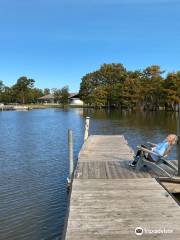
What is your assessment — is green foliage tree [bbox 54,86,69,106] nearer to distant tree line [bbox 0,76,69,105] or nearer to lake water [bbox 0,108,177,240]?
distant tree line [bbox 0,76,69,105]

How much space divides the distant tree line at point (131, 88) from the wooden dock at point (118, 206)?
209 ft

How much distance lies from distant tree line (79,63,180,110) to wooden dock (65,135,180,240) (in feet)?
209

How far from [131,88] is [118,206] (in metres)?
80.7

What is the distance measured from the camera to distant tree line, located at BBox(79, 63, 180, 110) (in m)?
76.3

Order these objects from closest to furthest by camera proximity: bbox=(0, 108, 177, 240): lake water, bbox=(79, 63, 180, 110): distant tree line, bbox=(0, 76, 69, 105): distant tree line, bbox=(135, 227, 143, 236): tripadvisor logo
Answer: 1. bbox=(135, 227, 143, 236): tripadvisor logo
2. bbox=(0, 108, 177, 240): lake water
3. bbox=(79, 63, 180, 110): distant tree line
4. bbox=(0, 76, 69, 105): distant tree line

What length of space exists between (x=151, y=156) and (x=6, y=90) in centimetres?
14244

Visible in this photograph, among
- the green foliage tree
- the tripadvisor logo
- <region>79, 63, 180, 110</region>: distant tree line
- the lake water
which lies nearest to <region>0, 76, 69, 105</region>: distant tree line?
the green foliage tree

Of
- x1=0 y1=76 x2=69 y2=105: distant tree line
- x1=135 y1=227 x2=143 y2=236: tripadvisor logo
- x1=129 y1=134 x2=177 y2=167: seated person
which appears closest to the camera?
x1=135 y1=227 x2=143 y2=236: tripadvisor logo

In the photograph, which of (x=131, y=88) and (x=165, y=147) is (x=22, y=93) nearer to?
(x=131, y=88)

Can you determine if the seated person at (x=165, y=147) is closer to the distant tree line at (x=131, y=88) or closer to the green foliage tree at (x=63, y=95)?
the distant tree line at (x=131, y=88)

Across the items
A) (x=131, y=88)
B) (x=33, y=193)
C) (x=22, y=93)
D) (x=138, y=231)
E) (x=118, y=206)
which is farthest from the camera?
(x=22, y=93)

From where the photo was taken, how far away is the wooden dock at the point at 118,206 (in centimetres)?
623

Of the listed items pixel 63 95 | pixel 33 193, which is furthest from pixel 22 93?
pixel 33 193

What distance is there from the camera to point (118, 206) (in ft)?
25.1
